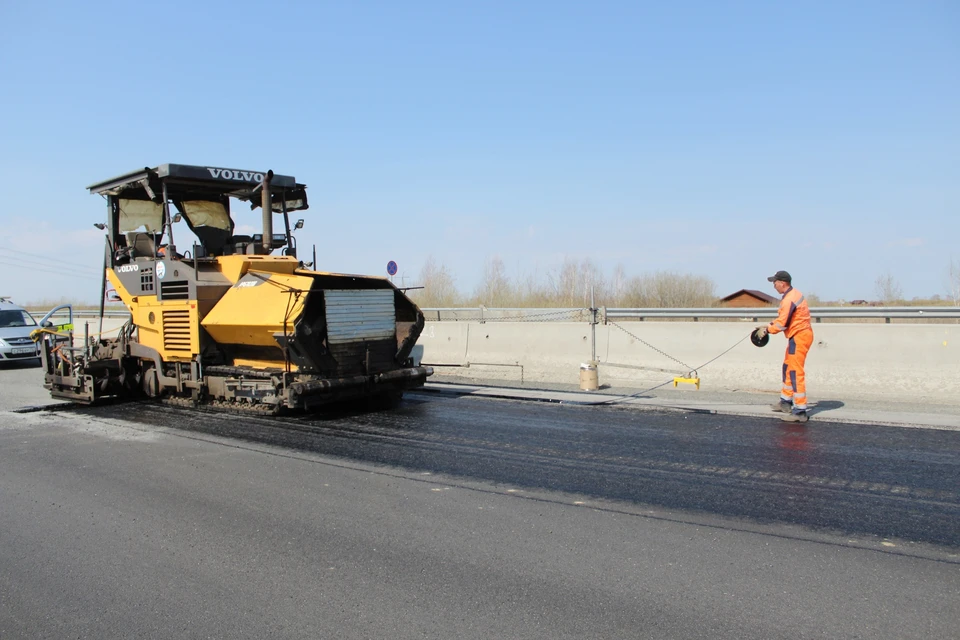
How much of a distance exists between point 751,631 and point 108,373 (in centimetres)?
984

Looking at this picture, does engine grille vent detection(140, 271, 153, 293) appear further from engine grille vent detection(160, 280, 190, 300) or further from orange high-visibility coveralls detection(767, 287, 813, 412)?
orange high-visibility coveralls detection(767, 287, 813, 412)

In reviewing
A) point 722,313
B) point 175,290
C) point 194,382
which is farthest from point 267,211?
point 722,313

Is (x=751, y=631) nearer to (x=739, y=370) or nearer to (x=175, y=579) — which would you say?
(x=175, y=579)

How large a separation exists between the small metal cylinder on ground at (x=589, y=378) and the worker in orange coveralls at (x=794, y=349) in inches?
123

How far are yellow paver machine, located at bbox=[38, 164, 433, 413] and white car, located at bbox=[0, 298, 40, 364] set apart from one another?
7.70 meters

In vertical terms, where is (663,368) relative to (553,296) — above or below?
below

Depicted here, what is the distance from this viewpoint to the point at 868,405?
9359 millimetres

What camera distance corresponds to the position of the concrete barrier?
988cm

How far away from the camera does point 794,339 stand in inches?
331

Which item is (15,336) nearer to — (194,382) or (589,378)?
Answer: (194,382)

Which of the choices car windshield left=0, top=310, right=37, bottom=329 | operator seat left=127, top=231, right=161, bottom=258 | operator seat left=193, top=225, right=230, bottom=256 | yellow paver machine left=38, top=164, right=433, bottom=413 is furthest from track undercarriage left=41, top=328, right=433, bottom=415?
car windshield left=0, top=310, right=37, bottom=329

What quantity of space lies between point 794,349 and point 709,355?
10.4ft

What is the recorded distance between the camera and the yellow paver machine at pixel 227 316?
8.57 m

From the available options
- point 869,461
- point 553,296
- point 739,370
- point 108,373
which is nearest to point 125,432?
point 108,373
